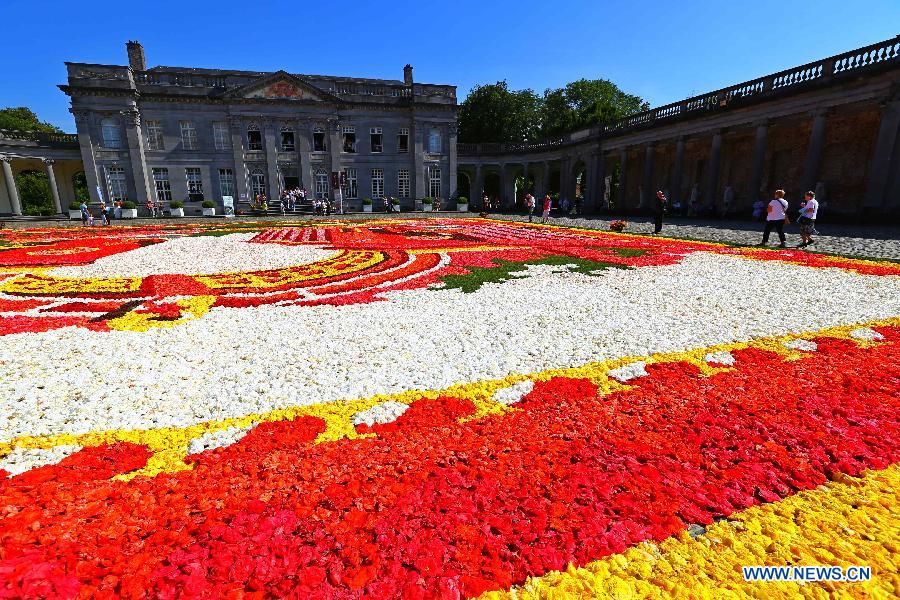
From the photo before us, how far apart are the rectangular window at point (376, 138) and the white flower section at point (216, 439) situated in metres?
44.3

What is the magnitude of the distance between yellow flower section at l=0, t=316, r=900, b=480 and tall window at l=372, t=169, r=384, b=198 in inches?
1694

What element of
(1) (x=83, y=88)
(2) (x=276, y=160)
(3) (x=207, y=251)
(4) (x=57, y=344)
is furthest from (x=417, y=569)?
(1) (x=83, y=88)

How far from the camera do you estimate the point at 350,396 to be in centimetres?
378

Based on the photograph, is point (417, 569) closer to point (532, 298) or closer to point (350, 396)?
point (350, 396)

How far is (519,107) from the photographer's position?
60000mm

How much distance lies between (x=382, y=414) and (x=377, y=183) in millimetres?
43931

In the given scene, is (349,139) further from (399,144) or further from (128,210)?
(128,210)

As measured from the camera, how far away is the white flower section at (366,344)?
146 inches

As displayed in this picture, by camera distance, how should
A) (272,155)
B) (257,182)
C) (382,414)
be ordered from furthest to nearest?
1. (257,182)
2. (272,155)
3. (382,414)

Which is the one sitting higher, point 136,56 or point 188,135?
point 136,56

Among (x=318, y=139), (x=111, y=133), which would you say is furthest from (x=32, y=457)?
(x=111, y=133)

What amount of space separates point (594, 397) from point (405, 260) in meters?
8.02

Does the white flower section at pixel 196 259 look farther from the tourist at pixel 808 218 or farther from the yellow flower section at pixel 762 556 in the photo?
the tourist at pixel 808 218

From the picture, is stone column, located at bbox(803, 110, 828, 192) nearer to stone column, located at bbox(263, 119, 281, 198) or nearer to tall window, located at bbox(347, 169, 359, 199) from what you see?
tall window, located at bbox(347, 169, 359, 199)
